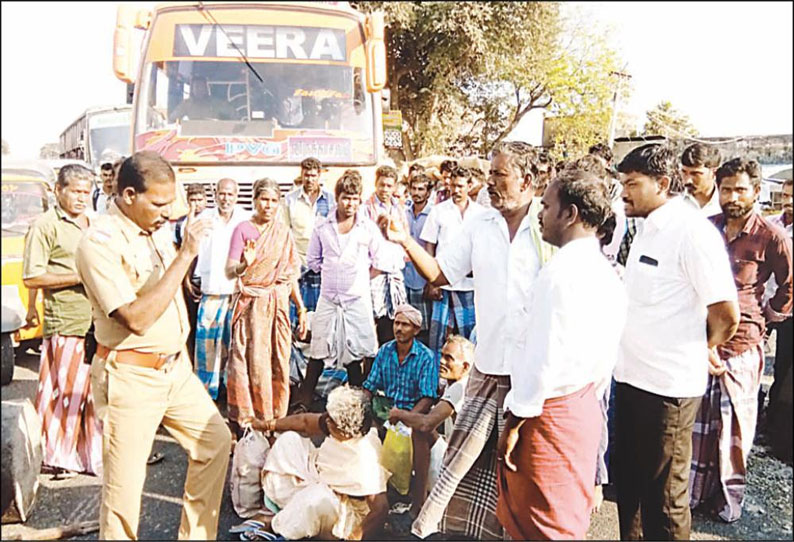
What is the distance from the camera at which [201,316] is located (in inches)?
162

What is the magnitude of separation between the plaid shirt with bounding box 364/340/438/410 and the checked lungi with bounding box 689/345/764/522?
1374 mm

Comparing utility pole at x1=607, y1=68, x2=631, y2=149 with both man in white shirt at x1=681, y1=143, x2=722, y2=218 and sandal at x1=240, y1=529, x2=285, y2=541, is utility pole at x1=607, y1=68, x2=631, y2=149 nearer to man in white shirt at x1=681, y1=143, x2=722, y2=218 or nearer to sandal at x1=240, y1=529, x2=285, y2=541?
man in white shirt at x1=681, y1=143, x2=722, y2=218

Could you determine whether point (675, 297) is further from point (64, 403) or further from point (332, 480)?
point (64, 403)

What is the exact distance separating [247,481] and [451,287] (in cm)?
180

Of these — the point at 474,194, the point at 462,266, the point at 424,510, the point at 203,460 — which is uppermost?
the point at 474,194

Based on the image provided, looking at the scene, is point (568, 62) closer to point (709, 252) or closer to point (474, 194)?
point (474, 194)

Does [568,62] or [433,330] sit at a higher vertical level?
[568,62]

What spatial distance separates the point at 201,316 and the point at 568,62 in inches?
164

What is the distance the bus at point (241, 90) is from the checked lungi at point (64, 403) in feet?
6.97

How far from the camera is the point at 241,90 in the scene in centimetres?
527

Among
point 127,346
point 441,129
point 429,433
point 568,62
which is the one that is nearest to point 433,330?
point 429,433

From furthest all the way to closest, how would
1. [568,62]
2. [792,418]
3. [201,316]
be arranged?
1. [568,62]
2. [201,316]
3. [792,418]

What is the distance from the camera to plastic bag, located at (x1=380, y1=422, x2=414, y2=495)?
304 centimetres

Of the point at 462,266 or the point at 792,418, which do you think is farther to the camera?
the point at 462,266
